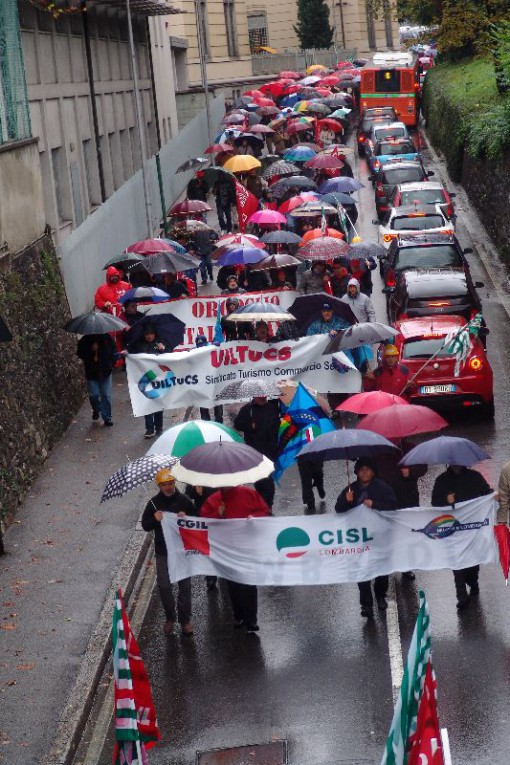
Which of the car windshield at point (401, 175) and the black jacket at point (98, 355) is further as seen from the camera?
the car windshield at point (401, 175)

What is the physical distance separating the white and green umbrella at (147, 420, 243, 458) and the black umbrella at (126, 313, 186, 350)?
571 centimetres

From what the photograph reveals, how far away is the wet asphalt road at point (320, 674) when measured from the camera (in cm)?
1066

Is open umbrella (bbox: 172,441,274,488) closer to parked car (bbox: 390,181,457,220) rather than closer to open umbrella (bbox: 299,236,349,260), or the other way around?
open umbrella (bbox: 299,236,349,260)

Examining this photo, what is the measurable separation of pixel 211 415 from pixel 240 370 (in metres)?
2.28

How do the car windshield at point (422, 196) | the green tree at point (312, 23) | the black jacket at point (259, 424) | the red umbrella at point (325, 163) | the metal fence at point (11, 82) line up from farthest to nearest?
the green tree at point (312, 23), the red umbrella at point (325, 163), the car windshield at point (422, 196), the metal fence at point (11, 82), the black jacket at point (259, 424)

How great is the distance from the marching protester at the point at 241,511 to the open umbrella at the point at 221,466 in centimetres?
33

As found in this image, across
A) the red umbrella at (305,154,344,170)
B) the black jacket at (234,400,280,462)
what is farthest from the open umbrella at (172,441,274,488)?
the red umbrella at (305,154,344,170)

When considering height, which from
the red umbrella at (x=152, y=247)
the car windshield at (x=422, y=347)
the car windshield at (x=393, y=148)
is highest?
the car windshield at (x=393, y=148)

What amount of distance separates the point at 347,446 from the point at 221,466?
123 cm

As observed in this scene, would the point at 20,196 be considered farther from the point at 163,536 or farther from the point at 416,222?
the point at 416,222

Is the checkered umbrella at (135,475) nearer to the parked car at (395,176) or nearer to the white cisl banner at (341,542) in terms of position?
the white cisl banner at (341,542)

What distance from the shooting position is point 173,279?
23.8 meters

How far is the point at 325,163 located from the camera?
121ft

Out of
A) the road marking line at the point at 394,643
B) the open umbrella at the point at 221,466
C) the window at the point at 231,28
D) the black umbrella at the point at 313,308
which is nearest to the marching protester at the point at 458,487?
the road marking line at the point at 394,643
